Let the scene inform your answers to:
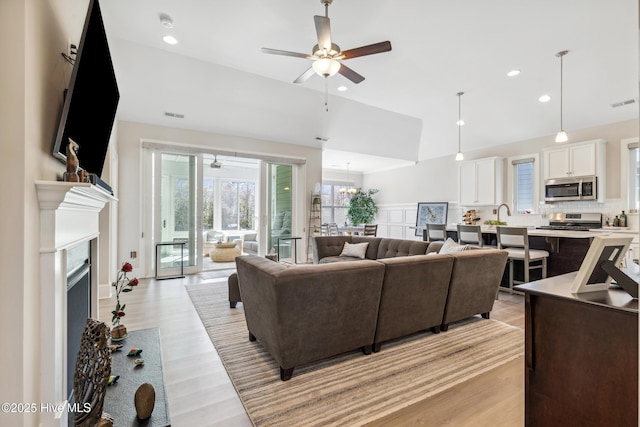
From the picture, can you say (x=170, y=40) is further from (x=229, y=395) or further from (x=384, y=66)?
(x=229, y=395)

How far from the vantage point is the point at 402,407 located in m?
1.76

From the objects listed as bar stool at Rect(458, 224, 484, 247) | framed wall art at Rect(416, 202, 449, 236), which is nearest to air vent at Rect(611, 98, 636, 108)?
bar stool at Rect(458, 224, 484, 247)

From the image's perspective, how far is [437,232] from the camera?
200 inches

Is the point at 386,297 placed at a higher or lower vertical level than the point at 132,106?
lower

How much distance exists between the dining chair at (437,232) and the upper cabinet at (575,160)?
2858mm

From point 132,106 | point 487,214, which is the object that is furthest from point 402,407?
point 487,214

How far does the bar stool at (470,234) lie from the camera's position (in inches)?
167

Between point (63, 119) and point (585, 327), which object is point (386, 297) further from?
point (63, 119)

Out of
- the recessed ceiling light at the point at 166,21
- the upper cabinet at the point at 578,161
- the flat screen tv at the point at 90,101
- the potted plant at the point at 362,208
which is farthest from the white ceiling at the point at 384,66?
the potted plant at the point at 362,208

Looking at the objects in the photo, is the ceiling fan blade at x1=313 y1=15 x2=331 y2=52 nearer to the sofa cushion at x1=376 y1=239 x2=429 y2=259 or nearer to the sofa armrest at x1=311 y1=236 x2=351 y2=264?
the sofa cushion at x1=376 y1=239 x2=429 y2=259

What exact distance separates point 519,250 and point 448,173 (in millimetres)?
4345

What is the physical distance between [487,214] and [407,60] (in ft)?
15.4

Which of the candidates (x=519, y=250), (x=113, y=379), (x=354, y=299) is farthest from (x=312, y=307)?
(x=519, y=250)

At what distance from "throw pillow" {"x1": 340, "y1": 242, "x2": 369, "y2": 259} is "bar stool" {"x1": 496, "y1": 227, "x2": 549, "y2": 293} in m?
1.98
